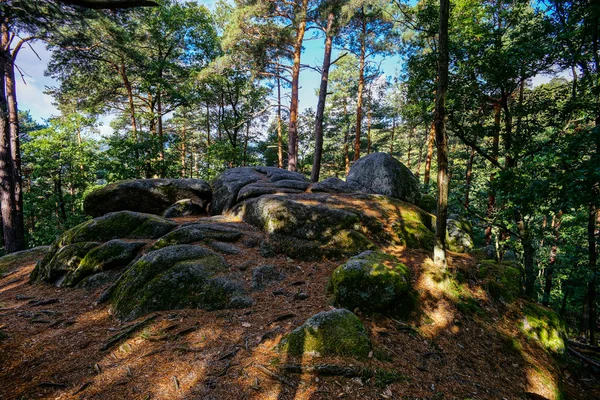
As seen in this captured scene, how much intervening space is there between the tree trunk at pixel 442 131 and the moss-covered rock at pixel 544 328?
181 centimetres

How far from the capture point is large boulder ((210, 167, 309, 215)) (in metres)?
9.28

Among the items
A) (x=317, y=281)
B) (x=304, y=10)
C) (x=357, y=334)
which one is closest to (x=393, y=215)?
(x=317, y=281)

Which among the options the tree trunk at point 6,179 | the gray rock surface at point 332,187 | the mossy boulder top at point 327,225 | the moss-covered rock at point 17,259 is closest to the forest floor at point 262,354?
the mossy boulder top at point 327,225

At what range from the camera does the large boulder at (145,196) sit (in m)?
9.30

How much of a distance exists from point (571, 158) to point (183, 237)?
8398 mm

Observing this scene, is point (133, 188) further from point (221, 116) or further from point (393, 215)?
point (221, 116)

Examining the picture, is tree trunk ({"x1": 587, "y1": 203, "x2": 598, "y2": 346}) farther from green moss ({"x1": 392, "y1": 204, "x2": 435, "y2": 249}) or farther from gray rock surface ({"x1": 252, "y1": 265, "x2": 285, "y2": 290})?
gray rock surface ({"x1": 252, "y1": 265, "x2": 285, "y2": 290})

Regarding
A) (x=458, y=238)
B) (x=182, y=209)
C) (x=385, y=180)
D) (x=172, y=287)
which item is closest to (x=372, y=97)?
(x=385, y=180)

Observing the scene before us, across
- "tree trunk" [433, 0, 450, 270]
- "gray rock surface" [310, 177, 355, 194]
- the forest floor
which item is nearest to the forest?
"tree trunk" [433, 0, 450, 270]

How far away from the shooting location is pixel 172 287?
457cm

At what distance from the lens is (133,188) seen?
9578mm

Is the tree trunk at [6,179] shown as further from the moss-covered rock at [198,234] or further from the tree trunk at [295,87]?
the tree trunk at [295,87]

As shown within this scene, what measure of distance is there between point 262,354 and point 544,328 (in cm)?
583

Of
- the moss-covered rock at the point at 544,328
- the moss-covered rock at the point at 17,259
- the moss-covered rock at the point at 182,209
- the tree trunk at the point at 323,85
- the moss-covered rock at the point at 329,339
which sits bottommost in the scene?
the moss-covered rock at the point at 544,328
